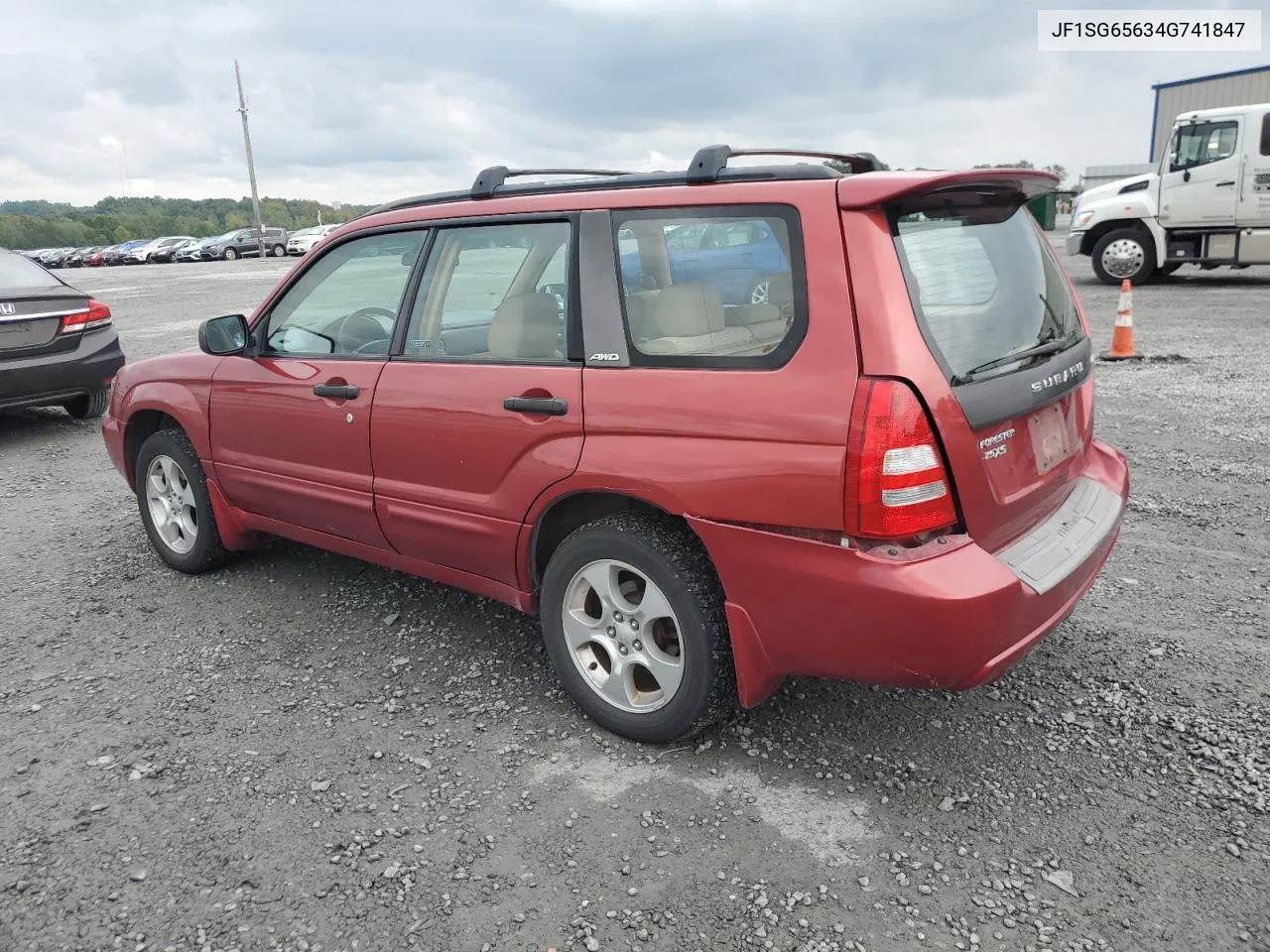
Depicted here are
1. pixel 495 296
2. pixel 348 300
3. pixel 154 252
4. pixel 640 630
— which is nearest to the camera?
pixel 640 630

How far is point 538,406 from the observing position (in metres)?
2.95

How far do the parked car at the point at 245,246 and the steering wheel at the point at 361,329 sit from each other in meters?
45.2

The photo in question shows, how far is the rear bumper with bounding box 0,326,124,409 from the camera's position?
23.7ft

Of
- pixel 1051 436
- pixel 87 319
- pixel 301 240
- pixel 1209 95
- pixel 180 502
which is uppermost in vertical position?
pixel 1209 95

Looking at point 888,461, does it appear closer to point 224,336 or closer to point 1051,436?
point 1051,436

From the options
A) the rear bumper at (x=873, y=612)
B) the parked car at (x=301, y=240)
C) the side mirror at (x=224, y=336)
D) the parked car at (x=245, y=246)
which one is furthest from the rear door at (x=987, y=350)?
the parked car at (x=245, y=246)

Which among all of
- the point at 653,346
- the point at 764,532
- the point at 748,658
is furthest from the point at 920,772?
the point at 653,346

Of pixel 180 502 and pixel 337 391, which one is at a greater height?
pixel 337 391

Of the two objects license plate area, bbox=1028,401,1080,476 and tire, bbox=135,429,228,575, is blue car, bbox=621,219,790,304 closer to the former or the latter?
license plate area, bbox=1028,401,1080,476

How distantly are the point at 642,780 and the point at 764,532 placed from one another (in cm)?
86

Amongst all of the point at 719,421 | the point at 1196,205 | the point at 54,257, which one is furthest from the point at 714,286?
the point at 54,257

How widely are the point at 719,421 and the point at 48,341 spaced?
22.7 ft

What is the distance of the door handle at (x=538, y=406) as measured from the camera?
114 inches

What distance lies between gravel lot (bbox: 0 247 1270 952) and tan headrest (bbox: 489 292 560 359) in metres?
1.18
